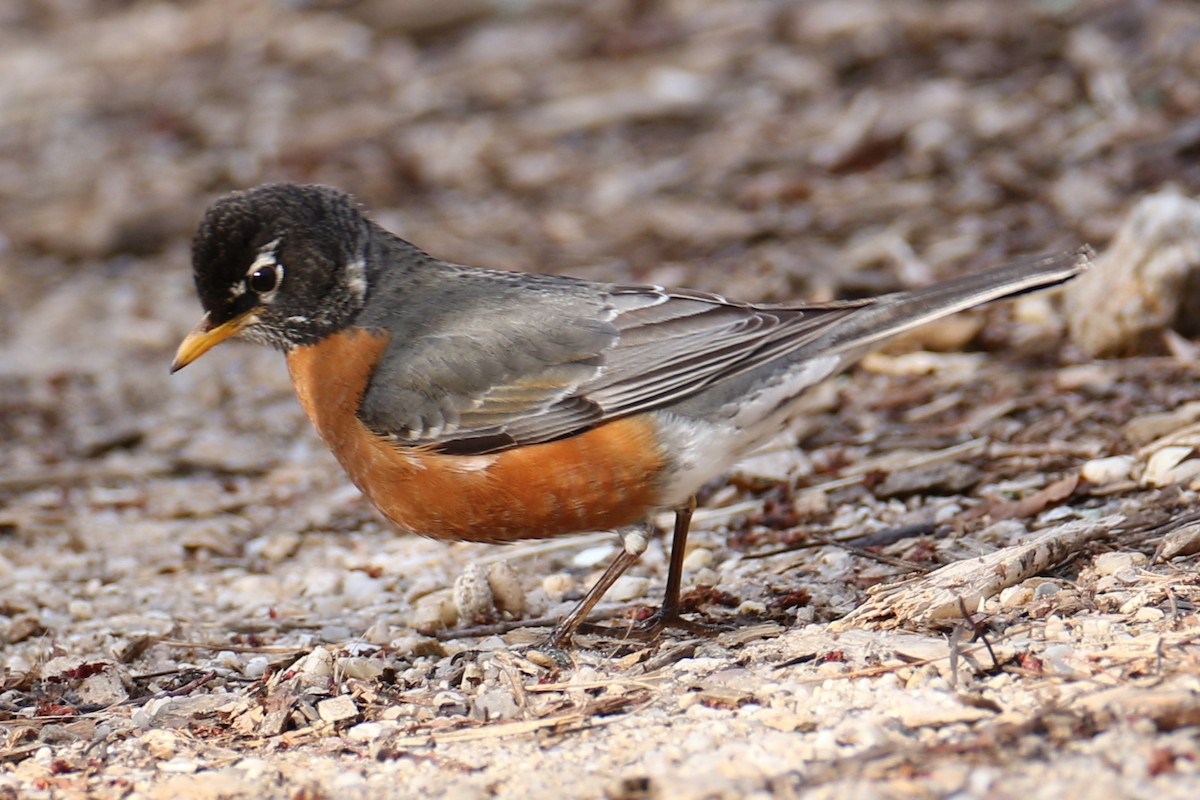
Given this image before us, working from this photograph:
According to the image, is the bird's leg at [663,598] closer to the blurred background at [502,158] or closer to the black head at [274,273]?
the black head at [274,273]

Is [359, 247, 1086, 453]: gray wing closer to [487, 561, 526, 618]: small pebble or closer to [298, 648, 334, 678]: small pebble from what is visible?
[487, 561, 526, 618]: small pebble

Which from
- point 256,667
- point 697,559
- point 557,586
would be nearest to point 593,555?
point 557,586

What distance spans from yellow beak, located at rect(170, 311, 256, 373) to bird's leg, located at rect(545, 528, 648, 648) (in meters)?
1.90

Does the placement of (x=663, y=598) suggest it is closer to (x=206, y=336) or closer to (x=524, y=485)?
(x=524, y=485)

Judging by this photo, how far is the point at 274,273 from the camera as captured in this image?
6125mm

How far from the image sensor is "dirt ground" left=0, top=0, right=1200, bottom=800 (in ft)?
14.0

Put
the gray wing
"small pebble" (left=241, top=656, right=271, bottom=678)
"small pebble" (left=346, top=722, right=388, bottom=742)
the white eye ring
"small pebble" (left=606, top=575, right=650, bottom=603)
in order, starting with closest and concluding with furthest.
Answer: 1. "small pebble" (left=346, top=722, right=388, bottom=742)
2. "small pebble" (left=241, top=656, right=271, bottom=678)
3. the gray wing
4. the white eye ring
5. "small pebble" (left=606, top=575, right=650, bottom=603)

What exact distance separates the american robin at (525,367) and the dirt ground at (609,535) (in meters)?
0.56

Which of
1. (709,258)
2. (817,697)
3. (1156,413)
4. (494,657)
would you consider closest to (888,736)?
(817,697)

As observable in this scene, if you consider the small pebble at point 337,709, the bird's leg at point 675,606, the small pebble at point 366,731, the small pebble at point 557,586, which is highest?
the small pebble at point 337,709

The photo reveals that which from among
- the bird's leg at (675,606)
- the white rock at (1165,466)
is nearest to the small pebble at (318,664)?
the bird's leg at (675,606)

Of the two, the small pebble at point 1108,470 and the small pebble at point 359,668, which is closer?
the small pebble at point 359,668

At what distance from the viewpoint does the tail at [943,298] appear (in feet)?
17.9

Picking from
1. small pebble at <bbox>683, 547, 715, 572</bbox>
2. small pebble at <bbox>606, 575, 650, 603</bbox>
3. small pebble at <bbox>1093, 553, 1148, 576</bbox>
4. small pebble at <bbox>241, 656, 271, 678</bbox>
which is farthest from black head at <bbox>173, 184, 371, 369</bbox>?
small pebble at <bbox>1093, 553, 1148, 576</bbox>
